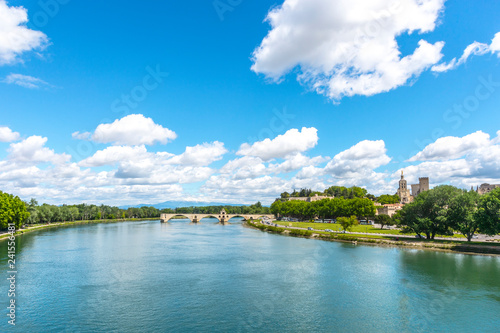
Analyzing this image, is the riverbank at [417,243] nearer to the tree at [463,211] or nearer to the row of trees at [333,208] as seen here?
the tree at [463,211]

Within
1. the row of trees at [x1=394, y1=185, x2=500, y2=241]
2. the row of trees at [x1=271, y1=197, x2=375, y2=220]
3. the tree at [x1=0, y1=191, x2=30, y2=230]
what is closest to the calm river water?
the row of trees at [x1=394, y1=185, x2=500, y2=241]

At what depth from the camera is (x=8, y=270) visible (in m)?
37.0

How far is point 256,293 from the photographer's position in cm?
2973

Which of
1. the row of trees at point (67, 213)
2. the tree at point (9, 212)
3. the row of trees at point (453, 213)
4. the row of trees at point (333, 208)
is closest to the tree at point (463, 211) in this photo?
the row of trees at point (453, 213)

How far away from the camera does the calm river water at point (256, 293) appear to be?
22609mm

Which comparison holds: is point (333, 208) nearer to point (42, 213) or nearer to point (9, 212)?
point (9, 212)

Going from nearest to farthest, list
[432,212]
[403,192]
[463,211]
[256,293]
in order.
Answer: [256,293], [463,211], [432,212], [403,192]

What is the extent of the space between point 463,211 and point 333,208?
59.7 metres

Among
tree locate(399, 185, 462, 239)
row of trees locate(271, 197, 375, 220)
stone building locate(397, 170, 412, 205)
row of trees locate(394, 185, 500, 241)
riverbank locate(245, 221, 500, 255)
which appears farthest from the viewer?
stone building locate(397, 170, 412, 205)

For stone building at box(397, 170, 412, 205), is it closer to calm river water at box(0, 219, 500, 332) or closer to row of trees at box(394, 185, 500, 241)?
row of trees at box(394, 185, 500, 241)

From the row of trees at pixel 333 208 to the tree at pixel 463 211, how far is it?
46.6 m

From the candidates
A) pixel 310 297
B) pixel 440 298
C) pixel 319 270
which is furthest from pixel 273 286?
pixel 440 298

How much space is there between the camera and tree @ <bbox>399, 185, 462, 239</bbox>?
56.1 meters

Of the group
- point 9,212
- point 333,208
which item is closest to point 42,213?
point 9,212
